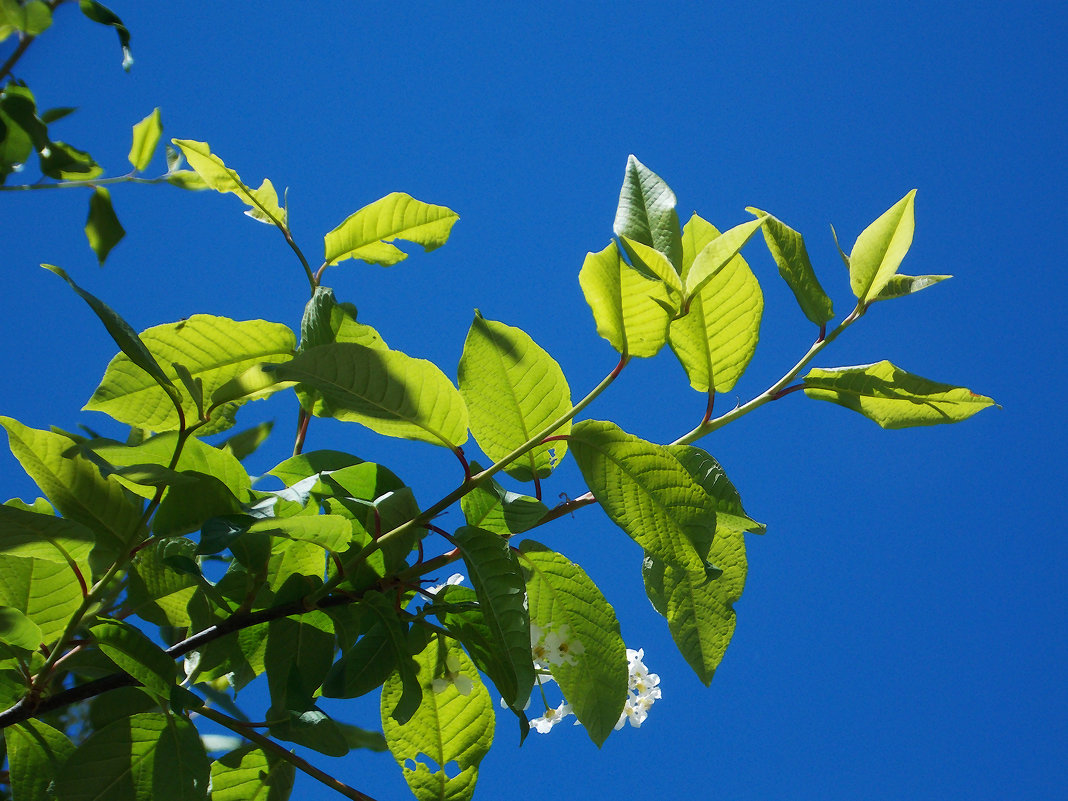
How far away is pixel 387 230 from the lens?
87 cm

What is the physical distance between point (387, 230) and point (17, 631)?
493mm

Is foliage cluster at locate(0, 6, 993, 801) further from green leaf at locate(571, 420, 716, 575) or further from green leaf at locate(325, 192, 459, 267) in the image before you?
green leaf at locate(325, 192, 459, 267)

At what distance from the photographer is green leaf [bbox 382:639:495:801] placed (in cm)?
72

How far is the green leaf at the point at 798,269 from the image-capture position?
67cm

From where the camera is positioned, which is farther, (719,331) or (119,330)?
(719,331)

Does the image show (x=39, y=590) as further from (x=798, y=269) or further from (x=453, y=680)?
(x=798, y=269)

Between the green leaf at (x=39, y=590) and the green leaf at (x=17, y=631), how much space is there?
0.15ft

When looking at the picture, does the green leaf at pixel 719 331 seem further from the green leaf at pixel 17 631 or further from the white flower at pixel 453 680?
the green leaf at pixel 17 631

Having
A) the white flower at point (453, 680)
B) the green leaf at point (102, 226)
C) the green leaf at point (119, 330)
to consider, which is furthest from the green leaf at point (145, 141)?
the white flower at point (453, 680)

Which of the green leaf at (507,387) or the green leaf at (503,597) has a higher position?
the green leaf at (507,387)

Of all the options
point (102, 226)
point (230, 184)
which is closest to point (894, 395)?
point (230, 184)

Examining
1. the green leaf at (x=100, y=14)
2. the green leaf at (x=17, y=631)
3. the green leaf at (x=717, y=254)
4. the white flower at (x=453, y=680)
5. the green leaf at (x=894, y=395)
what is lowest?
the white flower at (x=453, y=680)

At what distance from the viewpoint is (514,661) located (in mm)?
545

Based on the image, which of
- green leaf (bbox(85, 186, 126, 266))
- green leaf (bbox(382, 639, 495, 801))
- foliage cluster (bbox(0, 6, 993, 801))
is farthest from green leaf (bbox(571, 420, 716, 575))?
green leaf (bbox(85, 186, 126, 266))
